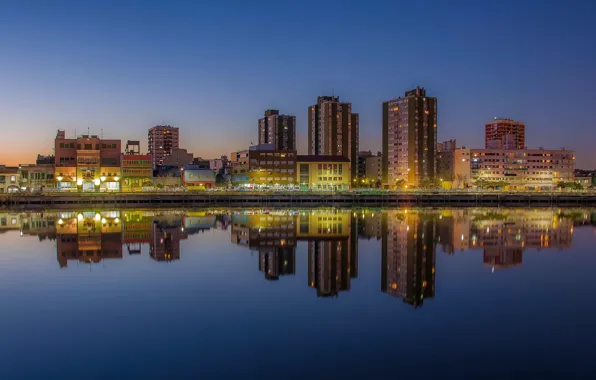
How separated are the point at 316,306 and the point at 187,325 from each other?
12.9 feet

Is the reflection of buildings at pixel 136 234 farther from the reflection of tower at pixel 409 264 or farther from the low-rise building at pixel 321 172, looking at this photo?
the low-rise building at pixel 321 172

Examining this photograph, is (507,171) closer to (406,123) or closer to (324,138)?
(406,123)

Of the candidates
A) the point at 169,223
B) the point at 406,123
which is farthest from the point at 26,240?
the point at 406,123

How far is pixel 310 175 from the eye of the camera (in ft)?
387

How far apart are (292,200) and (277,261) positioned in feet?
206

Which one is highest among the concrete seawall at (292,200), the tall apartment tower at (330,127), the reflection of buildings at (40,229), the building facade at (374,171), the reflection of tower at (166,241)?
the tall apartment tower at (330,127)

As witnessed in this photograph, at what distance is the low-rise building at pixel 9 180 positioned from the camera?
85.4m

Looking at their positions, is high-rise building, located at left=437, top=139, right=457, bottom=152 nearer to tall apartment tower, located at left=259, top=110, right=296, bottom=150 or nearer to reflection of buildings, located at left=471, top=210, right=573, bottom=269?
tall apartment tower, located at left=259, top=110, right=296, bottom=150

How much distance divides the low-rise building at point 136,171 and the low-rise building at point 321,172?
35.2m

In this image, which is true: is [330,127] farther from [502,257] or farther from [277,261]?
[277,261]

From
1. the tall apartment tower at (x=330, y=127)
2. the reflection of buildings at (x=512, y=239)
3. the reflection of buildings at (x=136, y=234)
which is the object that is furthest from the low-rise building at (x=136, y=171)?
the reflection of buildings at (x=512, y=239)

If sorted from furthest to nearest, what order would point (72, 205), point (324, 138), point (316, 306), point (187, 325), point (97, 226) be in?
point (324, 138)
point (72, 205)
point (97, 226)
point (316, 306)
point (187, 325)

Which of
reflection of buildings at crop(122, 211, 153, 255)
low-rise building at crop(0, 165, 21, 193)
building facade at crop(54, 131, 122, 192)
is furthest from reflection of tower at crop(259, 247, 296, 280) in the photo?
low-rise building at crop(0, 165, 21, 193)

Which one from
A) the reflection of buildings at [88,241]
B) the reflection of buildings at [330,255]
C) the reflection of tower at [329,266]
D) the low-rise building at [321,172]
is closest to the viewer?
the reflection of tower at [329,266]
